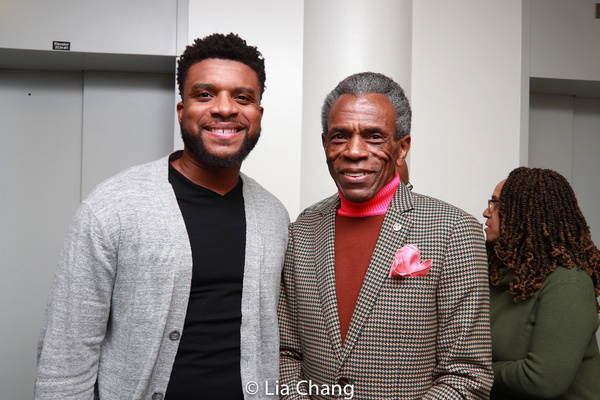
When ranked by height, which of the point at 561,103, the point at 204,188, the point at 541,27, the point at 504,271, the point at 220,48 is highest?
the point at 541,27

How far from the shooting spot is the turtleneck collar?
5.58 feet

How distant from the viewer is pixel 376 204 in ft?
5.59

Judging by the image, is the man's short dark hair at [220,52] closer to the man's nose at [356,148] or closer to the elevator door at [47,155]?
the man's nose at [356,148]

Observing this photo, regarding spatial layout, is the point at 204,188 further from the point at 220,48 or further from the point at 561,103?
the point at 561,103

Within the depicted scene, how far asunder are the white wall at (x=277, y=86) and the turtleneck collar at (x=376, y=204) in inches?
64.1

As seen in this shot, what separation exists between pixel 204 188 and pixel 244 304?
0.41 metres

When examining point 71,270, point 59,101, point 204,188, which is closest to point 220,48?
point 204,188

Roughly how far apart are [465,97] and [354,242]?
223cm

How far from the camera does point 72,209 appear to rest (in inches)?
141

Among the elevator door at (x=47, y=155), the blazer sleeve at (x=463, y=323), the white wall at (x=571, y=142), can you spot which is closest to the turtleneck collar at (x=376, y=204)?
the blazer sleeve at (x=463, y=323)

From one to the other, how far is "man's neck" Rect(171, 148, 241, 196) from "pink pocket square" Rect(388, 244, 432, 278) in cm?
64

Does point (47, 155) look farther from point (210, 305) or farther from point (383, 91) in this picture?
point (383, 91)

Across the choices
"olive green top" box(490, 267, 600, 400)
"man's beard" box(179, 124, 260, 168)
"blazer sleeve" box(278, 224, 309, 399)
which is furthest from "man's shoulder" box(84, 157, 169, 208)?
"olive green top" box(490, 267, 600, 400)

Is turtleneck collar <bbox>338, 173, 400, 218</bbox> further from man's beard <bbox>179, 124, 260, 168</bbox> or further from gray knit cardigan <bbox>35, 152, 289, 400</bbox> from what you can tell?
gray knit cardigan <bbox>35, 152, 289, 400</bbox>
